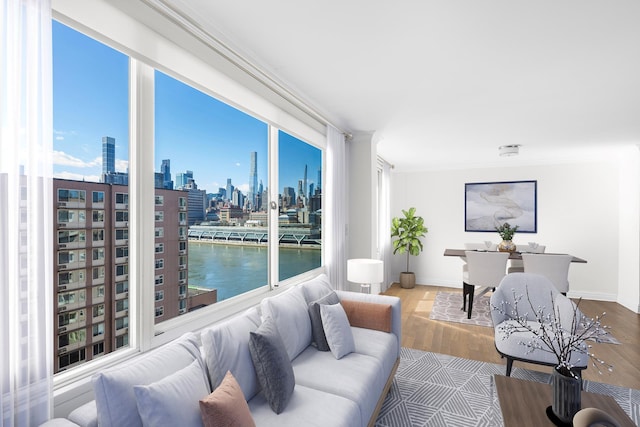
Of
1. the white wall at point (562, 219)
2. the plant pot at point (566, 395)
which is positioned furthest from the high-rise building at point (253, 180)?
the white wall at point (562, 219)

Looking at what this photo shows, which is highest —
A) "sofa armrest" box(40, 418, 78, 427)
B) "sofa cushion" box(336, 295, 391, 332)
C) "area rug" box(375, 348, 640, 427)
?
"sofa armrest" box(40, 418, 78, 427)

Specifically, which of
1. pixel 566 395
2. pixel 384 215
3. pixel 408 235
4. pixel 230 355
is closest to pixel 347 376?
pixel 230 355

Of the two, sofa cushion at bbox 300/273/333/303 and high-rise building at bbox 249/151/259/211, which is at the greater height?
high-rise building at bbox 249/151/259/211

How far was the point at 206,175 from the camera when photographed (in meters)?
2.34

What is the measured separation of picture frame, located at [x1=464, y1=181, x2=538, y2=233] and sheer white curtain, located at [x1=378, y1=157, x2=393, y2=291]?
1.63 m

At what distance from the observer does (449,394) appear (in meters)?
2.74

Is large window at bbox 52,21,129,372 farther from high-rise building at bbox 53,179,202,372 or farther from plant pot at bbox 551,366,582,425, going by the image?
plant pot at bbox 551,366,582,425

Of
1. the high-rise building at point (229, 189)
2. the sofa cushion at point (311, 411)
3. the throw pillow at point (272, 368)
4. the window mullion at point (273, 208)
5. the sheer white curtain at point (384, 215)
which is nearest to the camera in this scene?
the sofa cushion at point (311, 411)

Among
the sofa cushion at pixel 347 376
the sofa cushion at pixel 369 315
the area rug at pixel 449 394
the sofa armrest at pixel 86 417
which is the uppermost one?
the sofa armrest at pixel 86 417

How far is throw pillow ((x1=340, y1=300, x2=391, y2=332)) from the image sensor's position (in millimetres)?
2746

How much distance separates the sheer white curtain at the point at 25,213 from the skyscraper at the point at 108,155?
13.7 inches

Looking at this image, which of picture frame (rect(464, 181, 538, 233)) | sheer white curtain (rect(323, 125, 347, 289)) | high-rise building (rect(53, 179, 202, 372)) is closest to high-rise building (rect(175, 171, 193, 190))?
high-rise building (rect(53, 179, 202, 372))

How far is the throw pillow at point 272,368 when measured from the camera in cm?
168

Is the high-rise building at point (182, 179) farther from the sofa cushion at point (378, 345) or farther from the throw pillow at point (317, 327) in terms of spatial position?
the sofa cushion at point (378, 345)
